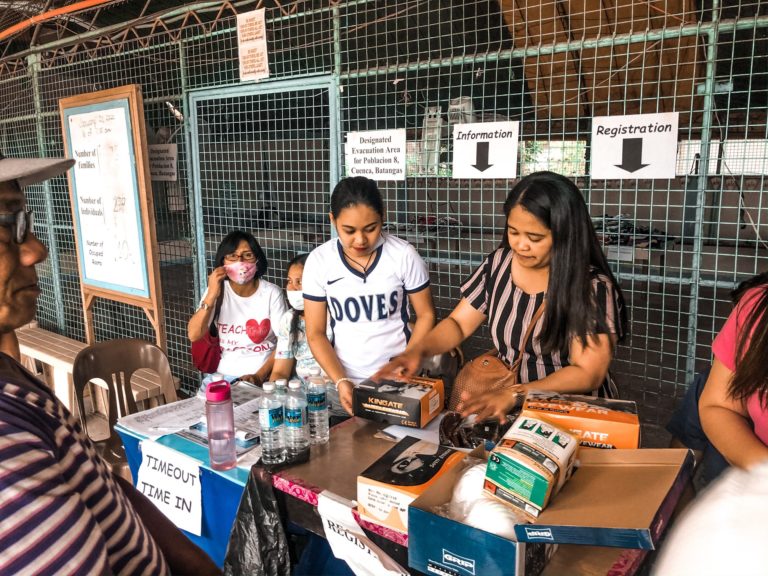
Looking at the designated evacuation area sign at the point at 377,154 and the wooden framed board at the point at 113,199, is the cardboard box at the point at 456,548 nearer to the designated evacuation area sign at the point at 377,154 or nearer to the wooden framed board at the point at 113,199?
the designated evacuation area sign at the point at 377,154

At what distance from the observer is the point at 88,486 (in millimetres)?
998

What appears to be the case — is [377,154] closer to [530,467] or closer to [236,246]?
[236,246]

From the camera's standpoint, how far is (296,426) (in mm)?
1662

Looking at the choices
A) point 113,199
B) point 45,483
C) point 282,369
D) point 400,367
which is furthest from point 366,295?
point 113,199

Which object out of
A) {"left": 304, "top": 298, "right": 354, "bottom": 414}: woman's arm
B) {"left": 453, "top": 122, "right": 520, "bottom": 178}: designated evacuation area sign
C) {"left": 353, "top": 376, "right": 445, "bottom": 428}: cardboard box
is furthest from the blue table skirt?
{"left": 453, "top": 122, "right": 520, "bottom": 178}: designated evacuation area sign

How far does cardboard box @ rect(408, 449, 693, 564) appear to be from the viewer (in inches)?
39.8

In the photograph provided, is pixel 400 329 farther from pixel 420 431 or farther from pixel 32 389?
pixel 32 389

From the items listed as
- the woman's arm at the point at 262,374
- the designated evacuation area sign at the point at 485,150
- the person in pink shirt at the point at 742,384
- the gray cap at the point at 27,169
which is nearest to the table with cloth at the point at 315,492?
the person in pink shirt at the point at 742,384

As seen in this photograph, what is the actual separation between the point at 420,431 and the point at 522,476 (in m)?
0.75

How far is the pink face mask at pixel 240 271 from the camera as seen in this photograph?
9.73ft

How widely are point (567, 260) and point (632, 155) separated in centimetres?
85

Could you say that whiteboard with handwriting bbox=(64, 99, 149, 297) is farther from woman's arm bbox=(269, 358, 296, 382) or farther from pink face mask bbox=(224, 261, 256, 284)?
woman's arm bbox=(269, 358, 296, 382)

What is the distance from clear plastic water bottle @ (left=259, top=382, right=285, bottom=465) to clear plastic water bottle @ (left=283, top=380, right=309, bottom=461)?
0.8 inches

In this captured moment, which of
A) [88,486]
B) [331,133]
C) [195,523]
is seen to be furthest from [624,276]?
[88,486]
